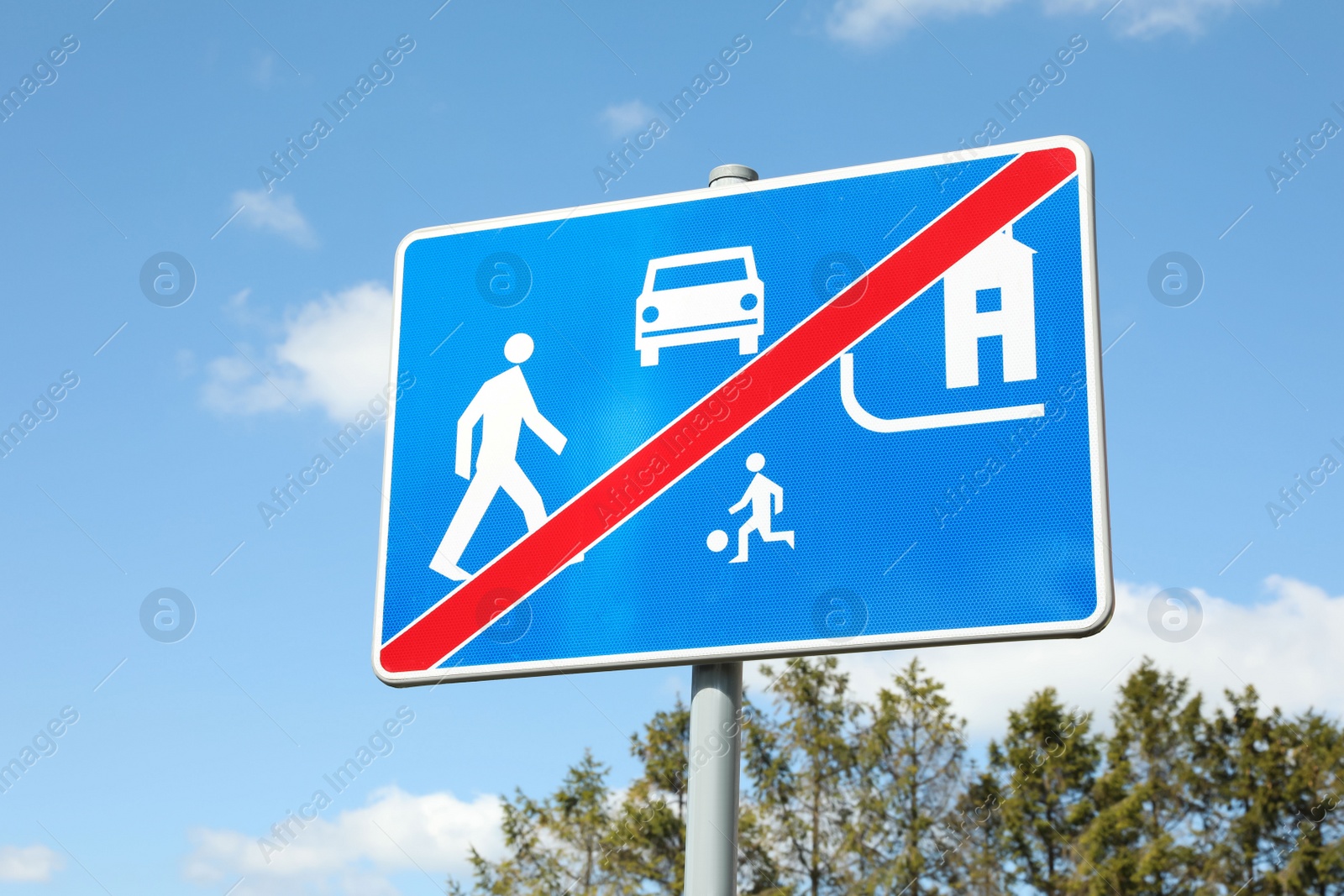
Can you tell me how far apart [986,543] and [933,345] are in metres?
0.44

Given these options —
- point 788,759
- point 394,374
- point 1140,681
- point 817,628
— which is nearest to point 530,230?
point 394,374

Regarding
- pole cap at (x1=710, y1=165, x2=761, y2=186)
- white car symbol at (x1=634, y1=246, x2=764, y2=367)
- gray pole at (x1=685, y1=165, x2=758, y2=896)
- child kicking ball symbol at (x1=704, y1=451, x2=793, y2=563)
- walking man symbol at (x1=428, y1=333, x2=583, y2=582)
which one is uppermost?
pole cap at (x1=710, y1=165, x2=761, y2=186)

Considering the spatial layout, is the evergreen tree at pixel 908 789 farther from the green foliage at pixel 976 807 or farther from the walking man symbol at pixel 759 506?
the walking man symbol at pixel 759 506

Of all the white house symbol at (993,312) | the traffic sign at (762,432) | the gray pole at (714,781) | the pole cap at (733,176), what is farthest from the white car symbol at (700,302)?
the gray pole at (714,781)

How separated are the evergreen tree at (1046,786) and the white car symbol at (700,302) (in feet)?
122

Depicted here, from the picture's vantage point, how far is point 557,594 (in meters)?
2.69

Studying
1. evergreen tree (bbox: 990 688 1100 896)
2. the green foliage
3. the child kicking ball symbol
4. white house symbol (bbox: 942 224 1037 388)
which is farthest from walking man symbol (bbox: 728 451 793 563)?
evergreen tree (bbox: 990 688 1100 896)

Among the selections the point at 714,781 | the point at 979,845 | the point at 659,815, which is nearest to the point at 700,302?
the point at 714,781

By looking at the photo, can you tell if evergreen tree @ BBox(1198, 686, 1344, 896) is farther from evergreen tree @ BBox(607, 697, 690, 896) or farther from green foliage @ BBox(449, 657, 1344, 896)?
evergreen tree @ BBox(607, 697, 690, 896)

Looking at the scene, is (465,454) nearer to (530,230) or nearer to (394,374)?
(394,374)

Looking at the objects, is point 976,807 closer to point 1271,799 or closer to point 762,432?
point 1271,799

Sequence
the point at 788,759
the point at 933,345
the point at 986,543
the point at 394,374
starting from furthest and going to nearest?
the point at 788,759
the point at 394,374
the point at 933,345
the point at 986,543

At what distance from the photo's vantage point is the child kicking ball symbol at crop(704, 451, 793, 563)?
2.58 meters

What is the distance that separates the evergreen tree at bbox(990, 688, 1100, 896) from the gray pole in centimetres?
3738
